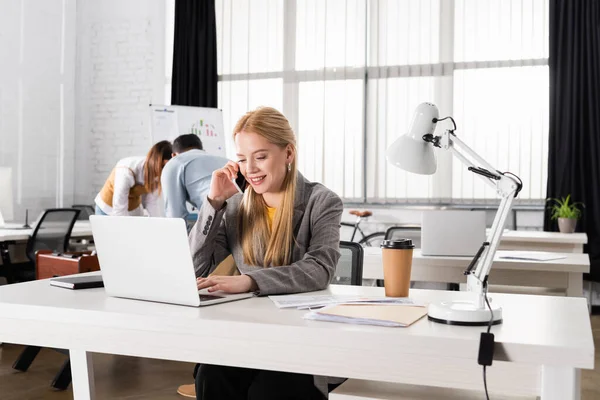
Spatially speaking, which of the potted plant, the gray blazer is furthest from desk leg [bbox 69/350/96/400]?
the potted plant

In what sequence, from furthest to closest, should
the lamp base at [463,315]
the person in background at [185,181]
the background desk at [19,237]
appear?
the background desk at [19,237] → the person in background at [185,181] → the lamp base at [463,315]

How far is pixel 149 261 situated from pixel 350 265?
2.89 ft

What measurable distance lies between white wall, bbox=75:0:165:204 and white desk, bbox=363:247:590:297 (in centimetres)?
489

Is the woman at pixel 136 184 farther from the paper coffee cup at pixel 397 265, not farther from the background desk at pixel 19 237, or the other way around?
the paper coffee cup at pixel 397 265

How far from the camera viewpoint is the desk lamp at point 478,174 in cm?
136

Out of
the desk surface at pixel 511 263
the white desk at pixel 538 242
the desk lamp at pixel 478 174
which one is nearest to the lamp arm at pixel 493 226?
the desk lamp at pixel 478 174

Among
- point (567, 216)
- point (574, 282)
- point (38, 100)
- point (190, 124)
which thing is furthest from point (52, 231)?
point (567, 216)

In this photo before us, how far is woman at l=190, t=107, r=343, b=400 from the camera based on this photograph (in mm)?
1841

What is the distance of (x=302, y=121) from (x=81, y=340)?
17.7 feet

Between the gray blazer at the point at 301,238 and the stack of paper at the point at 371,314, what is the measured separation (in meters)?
0.34

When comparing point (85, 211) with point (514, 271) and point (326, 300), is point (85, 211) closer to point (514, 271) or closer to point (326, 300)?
point (514, 271)

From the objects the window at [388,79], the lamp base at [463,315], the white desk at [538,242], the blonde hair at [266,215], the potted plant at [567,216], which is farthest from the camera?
the window at [388,79]

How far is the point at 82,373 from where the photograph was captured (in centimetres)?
181

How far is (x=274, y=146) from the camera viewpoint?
6.73ft
